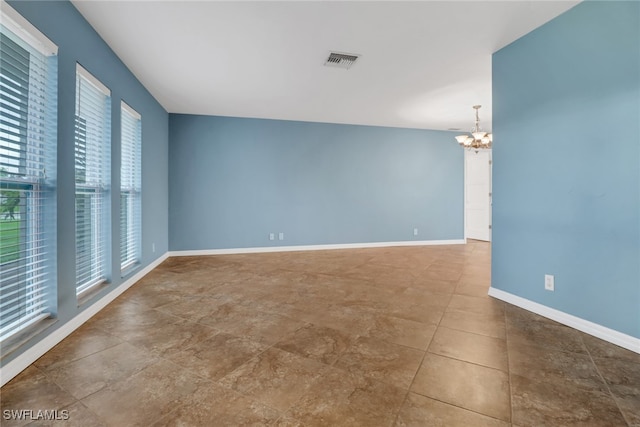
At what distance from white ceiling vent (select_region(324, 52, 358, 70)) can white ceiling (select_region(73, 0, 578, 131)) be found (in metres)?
0.08

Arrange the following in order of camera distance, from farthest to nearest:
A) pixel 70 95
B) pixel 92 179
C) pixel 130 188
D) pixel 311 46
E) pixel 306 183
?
pixel 306 183 < pixel 130 188 < pixel 311 46 < pixel 92 179 < pixel 70 95

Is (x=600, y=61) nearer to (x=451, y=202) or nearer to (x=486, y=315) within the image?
(x=486, y=315)

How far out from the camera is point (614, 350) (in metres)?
1.99

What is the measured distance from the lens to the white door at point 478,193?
6.91 meters

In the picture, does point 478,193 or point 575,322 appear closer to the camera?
point 575,322

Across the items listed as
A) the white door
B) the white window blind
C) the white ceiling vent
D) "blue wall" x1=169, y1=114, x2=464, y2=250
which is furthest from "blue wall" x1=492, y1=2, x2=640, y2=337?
the white door

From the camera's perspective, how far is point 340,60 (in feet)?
10.6

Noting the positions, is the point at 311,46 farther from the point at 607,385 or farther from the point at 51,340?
the point at 607,385

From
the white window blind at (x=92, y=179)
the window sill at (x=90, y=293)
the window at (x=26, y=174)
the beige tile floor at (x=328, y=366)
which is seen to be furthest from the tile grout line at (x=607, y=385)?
the white window blind at (x=92, y=179)

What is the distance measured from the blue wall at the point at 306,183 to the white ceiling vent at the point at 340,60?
8.27 ft

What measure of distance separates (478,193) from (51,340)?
7.84m

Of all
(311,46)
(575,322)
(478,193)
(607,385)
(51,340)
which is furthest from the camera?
(478,193)

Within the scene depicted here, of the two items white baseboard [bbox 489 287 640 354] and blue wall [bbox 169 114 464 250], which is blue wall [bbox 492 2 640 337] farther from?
→ blue wall [bbox 169 114 464 250]

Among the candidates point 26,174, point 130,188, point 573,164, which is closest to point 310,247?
point 130,188
